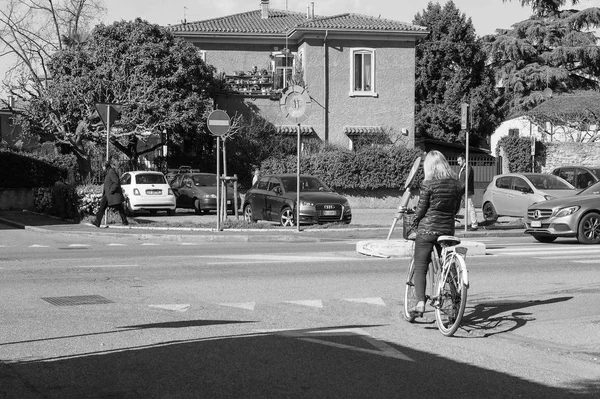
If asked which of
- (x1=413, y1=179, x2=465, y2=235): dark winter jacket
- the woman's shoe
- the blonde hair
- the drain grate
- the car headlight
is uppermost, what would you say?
the blonde hair

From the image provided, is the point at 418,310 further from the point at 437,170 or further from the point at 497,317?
the point at 437,170

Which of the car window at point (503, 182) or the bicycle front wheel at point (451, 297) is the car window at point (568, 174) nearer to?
the car window at point (503, 182)

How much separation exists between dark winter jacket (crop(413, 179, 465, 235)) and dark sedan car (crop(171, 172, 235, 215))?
22223 mm

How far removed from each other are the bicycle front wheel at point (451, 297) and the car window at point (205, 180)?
77.7 feet

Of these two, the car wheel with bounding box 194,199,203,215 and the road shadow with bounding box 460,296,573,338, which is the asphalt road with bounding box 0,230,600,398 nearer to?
the road shadow with bounding box 460,296,573,338

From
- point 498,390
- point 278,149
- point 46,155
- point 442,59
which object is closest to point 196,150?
point 278,149

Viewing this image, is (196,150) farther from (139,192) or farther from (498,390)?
(498,390)

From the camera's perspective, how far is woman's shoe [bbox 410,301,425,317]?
8.96 m

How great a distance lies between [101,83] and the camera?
121 ft

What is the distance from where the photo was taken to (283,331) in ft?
29.0

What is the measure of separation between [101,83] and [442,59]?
27.3 metres

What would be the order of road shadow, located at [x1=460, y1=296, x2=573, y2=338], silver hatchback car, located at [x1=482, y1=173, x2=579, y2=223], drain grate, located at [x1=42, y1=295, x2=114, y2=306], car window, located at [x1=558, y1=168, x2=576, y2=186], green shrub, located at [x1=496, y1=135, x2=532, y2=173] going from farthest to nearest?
green shrub, located at [x1=496, y1=135, x2=532, y2=173]
car window, located at [x1=558, y1=168, x2=576, y2=186]
silver hatchback car, located at [x1=482, y1=173, x2=579, y2=223]
drain grate, located at [x1=42, y1=295, x2=114, y2=306]
road shadow, located at [x1=460, y1=296, x2=573, y2=338]

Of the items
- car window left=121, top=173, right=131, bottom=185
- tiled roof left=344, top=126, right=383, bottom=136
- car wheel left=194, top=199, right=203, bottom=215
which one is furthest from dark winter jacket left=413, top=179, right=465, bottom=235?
tiled roof left=344, top=126, right=383, bottom=136

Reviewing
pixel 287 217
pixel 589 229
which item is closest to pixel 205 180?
pixel 287 217
